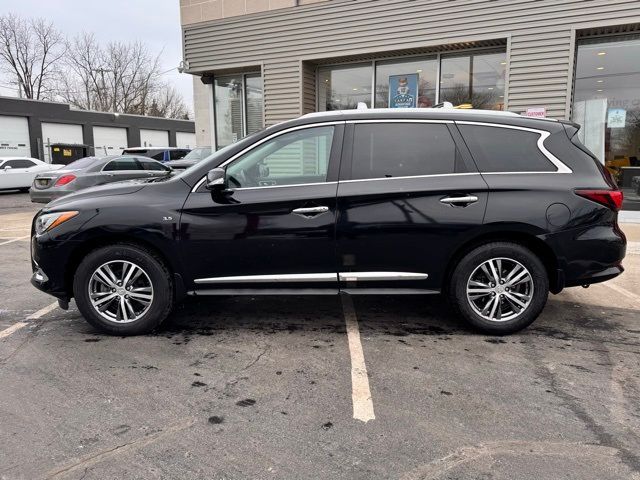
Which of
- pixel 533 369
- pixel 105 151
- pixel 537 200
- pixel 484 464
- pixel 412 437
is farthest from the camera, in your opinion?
pixel 105 151

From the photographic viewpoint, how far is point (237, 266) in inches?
163

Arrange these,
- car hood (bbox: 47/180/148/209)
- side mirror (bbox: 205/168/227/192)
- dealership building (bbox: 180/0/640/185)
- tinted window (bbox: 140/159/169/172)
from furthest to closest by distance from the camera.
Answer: tinted window (bbox: 140/159/169/172), dealership building (bbox: 180/0/640/185), car hood (bbox: 47/180/148/209), side mirror (bbox: 205/168/227/192)

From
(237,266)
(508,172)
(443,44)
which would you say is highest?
(443,44)

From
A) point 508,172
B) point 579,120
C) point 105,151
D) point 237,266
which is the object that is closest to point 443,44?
point 579,120

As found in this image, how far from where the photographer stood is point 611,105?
32.8 feet

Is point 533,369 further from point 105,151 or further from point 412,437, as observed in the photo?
point 105,151

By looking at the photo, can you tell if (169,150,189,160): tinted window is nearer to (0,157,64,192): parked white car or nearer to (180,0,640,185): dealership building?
(0,157,64,192): parked white car

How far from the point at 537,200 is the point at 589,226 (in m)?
0.48

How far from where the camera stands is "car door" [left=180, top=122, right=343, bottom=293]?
408 centimetres

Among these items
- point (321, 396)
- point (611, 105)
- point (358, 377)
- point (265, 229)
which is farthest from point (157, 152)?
point (321, 396)

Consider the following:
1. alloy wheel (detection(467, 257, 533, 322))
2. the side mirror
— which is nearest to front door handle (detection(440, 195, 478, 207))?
alloy wheel (detection(467, 257, 533, 322))

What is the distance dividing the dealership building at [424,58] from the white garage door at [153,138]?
105ft

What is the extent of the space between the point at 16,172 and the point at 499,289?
2107cm

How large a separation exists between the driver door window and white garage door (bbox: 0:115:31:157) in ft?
108
